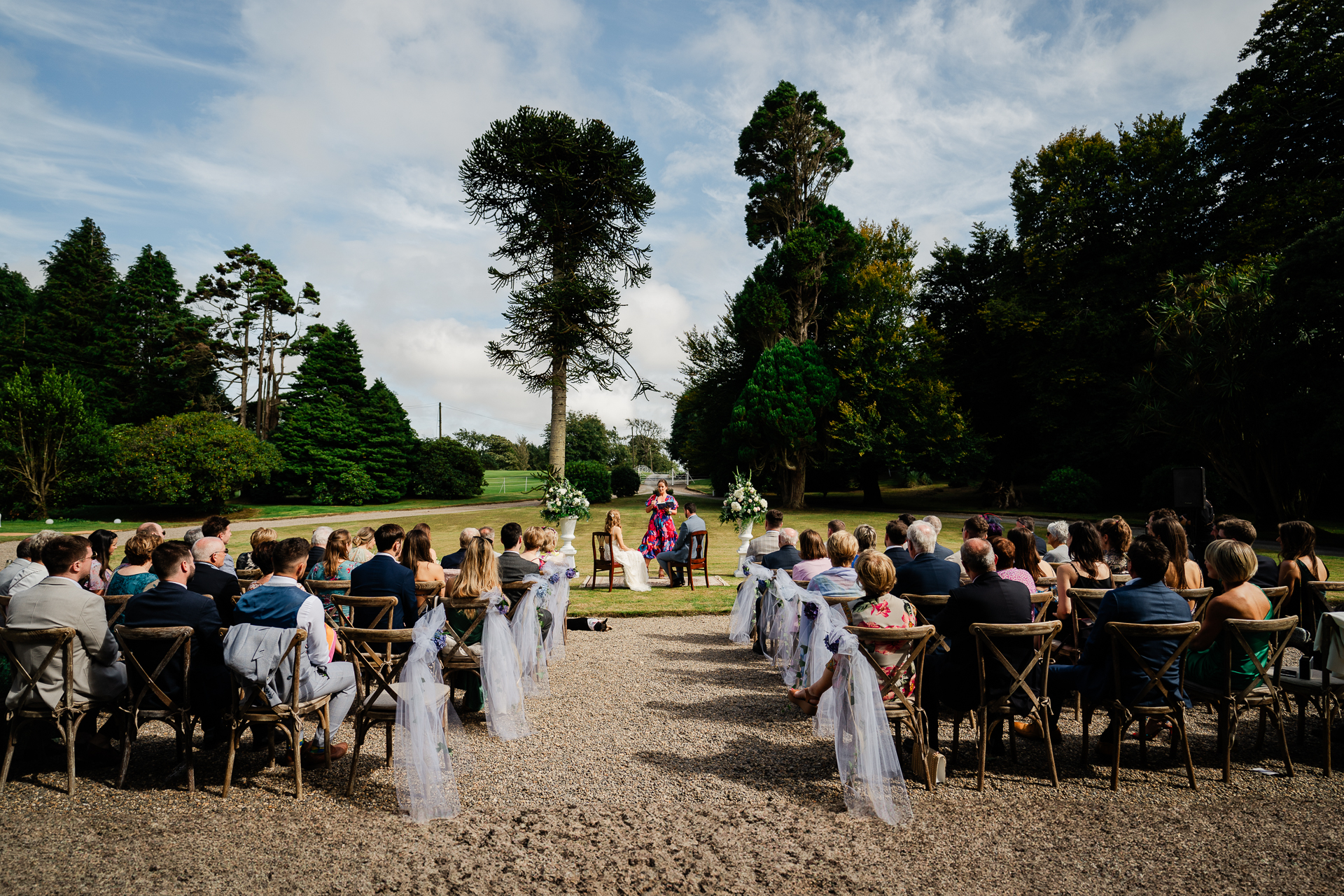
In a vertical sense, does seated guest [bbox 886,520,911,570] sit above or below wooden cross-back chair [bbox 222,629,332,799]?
above

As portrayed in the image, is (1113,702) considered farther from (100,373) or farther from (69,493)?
(100,373)

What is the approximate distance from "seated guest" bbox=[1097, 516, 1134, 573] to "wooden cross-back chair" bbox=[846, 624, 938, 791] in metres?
2.66

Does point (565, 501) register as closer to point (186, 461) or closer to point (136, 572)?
point (136, 572)

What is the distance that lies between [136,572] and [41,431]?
3122 cm

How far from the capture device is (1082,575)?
546 cm

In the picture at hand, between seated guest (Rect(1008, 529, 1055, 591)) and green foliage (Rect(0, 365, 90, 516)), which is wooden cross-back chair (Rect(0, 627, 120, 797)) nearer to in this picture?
seated guest (Rect(1008, 529, 1055, 591))

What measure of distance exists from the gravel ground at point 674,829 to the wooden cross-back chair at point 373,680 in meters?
0.36

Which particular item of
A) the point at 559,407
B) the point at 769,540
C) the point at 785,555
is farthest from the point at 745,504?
the point at 559,407

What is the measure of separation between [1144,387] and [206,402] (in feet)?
151

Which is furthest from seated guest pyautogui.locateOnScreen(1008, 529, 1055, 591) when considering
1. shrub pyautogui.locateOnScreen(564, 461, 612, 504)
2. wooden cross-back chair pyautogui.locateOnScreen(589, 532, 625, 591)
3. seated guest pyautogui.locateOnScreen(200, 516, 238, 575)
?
shrub pyautogui.locateOnScreen(564, 461, 612, 504)

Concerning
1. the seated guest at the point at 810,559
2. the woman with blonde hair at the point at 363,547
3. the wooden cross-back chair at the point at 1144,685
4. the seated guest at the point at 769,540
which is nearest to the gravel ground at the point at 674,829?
the wooden cross-back chair at the point at 1144,685

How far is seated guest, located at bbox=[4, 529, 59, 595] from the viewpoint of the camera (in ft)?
15.9

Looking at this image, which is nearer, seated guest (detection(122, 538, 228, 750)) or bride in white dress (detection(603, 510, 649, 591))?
seated guest (detection(122, 538, 228, 750))

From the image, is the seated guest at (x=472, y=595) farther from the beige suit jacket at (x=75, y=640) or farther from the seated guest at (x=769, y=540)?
the seated guest at (x=769, y=540)
